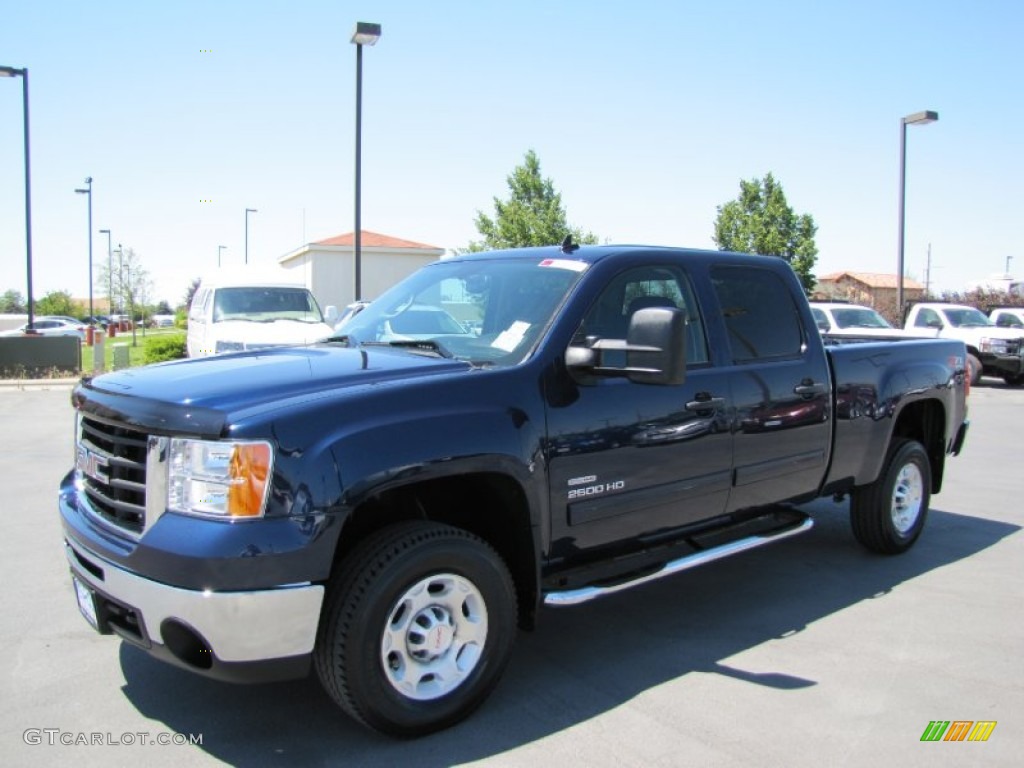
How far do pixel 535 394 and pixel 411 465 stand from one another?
689 mm

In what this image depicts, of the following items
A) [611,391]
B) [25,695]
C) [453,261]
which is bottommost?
[25,695]

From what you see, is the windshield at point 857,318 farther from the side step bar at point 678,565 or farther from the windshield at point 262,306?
the side step bar at point 678,565

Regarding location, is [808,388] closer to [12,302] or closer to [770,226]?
[770,226]

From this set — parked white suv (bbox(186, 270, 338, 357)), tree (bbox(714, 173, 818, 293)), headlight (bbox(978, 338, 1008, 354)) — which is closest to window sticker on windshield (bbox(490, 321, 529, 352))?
parked white suv (bbox(186, 270, 338, 357))

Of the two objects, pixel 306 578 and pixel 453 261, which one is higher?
pixel 453 261

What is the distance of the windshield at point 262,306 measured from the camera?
14.3 meters

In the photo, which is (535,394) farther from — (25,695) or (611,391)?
(25,695)

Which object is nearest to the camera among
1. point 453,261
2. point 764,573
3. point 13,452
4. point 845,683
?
point 845,683

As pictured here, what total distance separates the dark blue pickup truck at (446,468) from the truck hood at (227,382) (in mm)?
16

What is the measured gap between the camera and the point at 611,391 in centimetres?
387

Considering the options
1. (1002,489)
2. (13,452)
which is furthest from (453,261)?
(13,452)

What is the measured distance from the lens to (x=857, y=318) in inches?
774

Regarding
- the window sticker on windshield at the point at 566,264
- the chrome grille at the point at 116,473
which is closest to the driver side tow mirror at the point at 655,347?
the window sticker on windshield at the point at 566,264

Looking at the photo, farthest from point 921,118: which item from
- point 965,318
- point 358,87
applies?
point 358,87
